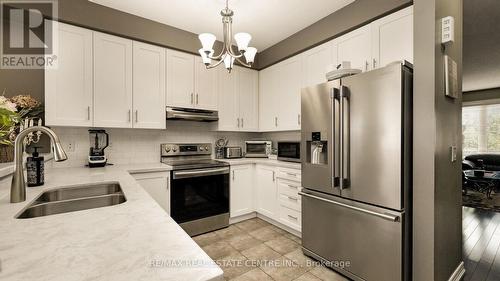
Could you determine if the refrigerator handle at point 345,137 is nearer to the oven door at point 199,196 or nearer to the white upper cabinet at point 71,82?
the oven door at point 199,196

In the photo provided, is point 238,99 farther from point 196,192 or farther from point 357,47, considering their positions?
point 357,47

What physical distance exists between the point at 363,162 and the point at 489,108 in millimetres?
7534

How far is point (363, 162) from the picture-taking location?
66.3 inches

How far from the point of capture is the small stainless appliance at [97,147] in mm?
2391

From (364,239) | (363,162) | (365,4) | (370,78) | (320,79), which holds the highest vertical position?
(365,4)

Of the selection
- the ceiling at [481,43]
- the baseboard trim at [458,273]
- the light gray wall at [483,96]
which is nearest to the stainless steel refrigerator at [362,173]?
the baseboard trim at [458,273]

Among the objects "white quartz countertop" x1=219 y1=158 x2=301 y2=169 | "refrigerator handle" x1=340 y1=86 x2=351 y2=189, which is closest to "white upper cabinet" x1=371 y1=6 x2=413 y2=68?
"refrigerator handle" x1=340 y1=86 x2=351 y2=189

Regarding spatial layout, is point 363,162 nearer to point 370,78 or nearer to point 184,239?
point 370,78

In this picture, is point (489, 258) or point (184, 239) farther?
point (489, 258)

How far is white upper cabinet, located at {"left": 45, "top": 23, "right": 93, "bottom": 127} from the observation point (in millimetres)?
2170

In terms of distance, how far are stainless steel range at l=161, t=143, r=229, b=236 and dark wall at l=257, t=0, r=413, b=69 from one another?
1826mm

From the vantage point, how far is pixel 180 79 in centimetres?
288

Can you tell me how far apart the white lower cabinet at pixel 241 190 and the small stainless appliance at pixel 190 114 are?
79cm

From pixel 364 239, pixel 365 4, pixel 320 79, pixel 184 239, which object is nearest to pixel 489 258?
pixel 364 239
